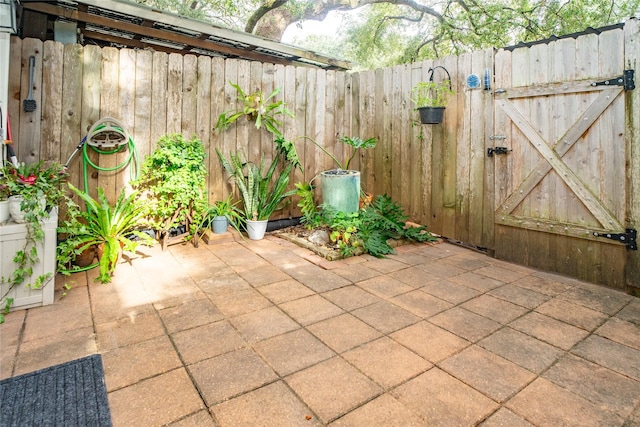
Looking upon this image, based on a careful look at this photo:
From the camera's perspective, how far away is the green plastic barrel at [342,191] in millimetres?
3785

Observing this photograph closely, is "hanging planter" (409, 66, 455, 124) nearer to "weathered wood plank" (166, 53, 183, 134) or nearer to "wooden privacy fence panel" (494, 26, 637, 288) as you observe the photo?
"wooden privacy fence panel" (494, 26, 637, 288)

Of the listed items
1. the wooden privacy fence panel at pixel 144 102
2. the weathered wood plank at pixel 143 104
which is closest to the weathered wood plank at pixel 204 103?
the wooden privacy fence panel at pixel 144 102

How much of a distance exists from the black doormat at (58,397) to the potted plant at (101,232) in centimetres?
111

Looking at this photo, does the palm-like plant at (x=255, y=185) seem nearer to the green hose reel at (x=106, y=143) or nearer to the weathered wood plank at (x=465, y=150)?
the green hose reel at (x=106, y=143)

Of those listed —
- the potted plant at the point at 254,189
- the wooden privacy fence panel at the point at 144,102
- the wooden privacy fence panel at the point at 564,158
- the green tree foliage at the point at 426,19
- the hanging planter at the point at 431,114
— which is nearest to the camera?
the wooden privacy fence panel at the point at 564,158

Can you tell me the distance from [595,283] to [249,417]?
286cm

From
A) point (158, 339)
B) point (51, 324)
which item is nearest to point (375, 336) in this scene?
point (158, 339)

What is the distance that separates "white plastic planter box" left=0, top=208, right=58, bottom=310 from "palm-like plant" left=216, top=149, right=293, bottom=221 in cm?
177

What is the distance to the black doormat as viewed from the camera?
1222mm

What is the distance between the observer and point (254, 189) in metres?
3.79

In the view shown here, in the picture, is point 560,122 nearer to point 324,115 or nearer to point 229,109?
point 324,115

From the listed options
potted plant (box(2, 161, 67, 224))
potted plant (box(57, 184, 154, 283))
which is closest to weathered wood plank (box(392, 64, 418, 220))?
potted plant (box(57, 184, 154, 283))

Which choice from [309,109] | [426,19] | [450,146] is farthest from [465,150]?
[426,19]

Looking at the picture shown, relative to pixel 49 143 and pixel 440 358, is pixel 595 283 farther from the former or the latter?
pixel 49 143
